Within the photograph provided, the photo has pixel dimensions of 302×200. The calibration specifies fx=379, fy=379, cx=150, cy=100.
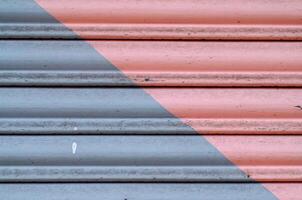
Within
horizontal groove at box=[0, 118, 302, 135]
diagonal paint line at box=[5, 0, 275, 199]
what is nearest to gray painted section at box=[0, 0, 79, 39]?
diagonal paint line at box=[5, 0, 275, 199]

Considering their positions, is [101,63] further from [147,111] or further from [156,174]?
[156,174]

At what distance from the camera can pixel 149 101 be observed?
1.80 m

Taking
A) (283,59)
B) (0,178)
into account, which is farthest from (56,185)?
(283,59)

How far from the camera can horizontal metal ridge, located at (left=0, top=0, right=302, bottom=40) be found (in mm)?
1798

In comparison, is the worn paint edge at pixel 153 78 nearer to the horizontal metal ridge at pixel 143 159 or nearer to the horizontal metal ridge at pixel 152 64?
the horizontal metal ridge at pixel 152 64

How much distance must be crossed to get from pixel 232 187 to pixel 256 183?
12cm

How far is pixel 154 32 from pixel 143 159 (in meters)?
0.61

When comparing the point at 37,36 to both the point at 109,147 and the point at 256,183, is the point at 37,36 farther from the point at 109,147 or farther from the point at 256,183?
the point at 256,183

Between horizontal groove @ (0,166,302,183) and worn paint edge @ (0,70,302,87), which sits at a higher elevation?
worn paint edge @ (0,70,302,87)

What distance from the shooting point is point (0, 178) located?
1759mm

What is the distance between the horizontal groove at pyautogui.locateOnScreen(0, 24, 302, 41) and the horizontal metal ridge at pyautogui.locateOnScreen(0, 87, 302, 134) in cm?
25

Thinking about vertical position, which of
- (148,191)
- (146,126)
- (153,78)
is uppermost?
(153,78)

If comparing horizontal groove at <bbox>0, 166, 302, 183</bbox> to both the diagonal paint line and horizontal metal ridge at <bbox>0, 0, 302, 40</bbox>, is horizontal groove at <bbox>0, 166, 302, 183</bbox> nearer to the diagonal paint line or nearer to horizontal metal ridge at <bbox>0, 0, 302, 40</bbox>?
the diagonal paint line

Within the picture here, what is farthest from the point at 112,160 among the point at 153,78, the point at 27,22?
the point at 27,22
